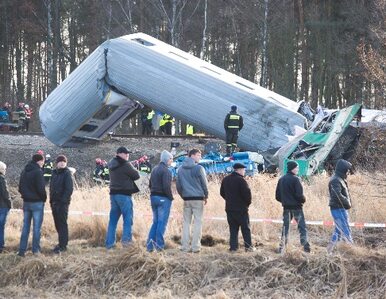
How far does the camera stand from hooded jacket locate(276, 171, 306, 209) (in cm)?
972

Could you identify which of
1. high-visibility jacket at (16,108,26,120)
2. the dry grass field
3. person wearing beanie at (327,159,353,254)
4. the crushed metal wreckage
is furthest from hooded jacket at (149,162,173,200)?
high-visibility jacket at (16,108,26,120)

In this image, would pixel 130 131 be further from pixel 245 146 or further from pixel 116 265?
pixel 116 265

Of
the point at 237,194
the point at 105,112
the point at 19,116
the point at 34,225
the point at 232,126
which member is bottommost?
the point at 34,225

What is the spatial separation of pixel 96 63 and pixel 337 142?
7.36 m

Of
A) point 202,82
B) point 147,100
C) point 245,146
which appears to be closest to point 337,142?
point 245,146

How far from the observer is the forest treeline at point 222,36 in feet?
109

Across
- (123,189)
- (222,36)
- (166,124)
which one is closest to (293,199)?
(123,189)

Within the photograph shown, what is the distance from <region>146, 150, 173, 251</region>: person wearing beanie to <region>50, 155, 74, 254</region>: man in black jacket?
1.18m

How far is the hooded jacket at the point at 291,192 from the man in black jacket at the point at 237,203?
46cm

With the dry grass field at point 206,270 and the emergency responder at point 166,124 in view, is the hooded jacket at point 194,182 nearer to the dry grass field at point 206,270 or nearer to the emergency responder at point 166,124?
the dry grass field at point 206,270

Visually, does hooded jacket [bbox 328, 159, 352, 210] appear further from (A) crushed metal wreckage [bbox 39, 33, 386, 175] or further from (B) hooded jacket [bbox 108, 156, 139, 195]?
(A) crushed metal wreckage [bbox 39, 33, 386, 175]

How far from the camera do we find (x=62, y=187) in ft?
34.2

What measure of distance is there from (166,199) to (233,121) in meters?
7.69

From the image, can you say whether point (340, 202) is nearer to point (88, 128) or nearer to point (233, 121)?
point (233, 121)
